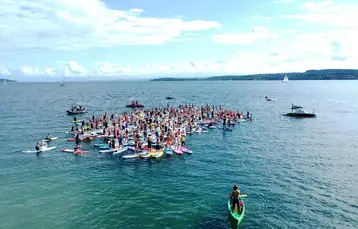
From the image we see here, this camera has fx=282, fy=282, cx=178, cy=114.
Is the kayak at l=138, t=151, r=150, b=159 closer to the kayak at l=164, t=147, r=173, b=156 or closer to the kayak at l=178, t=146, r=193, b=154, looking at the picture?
the kayak at l=164, t=147, r=173, b=156

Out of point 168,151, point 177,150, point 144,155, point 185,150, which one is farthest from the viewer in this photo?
point 185,150

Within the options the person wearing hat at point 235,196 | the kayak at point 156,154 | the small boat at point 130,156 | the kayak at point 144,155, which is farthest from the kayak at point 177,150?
the person wearing hat at point 235,196

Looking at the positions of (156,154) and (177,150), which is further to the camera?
(177,150)

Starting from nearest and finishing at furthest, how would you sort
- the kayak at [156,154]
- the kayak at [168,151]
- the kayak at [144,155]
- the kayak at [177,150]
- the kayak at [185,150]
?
the kayak at [156,154] < the kayak at [144,155] < the kayak at [168,151] < the kayak at [177,150] < the kayak at [185,150]

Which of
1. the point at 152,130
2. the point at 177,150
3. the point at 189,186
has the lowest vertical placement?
the point at 189,186

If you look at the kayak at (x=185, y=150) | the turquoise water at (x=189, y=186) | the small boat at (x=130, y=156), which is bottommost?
the turquoise water at (x=189, y=186)

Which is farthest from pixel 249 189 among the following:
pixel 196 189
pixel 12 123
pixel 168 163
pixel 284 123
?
pixel 12 123

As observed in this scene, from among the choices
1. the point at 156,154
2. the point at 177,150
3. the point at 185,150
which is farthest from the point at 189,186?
the point at 185,150

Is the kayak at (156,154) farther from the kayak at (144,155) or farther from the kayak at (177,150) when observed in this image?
the kayak at (177,150)

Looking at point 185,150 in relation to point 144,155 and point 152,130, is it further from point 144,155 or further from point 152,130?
point 152,130
